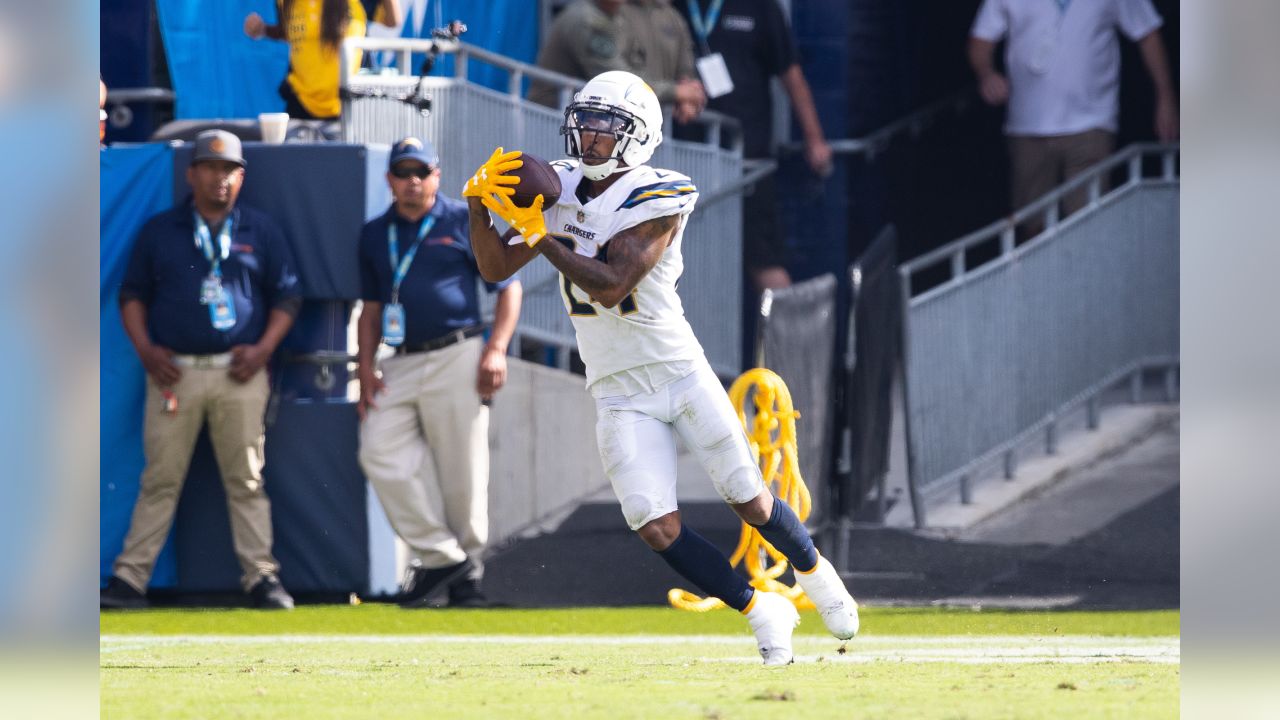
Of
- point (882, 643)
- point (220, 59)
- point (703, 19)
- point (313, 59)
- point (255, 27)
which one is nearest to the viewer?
point (882, 643)

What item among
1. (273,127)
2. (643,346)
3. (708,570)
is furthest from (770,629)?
(273,127)

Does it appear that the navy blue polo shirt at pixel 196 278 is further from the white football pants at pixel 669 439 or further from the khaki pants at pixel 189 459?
the white football pants at pixel 669 439

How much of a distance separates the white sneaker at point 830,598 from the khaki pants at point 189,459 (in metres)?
3.20

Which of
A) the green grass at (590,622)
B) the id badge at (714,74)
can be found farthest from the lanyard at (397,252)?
the id badge at (714,74)

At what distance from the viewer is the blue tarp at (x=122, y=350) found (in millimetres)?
8594

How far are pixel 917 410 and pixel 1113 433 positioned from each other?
4.12ft

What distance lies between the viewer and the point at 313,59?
9.17 meters

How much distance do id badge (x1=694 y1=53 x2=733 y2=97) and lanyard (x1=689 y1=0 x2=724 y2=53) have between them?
17 centimetres

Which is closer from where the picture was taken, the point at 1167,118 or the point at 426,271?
the point at 426,271

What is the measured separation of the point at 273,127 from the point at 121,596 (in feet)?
7.30

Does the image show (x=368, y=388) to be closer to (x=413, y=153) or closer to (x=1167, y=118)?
(x=413, y=153)

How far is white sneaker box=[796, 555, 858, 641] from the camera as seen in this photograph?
6055 mm

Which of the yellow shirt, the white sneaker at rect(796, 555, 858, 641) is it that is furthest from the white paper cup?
the white sneaker at rect(796, 555, 858, 641)
